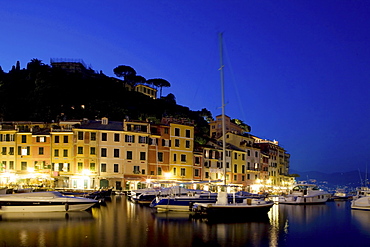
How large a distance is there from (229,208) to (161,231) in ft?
30.7

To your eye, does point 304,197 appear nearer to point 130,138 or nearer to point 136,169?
point 136,169

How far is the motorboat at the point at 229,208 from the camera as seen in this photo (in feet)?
109

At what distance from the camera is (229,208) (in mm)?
33500

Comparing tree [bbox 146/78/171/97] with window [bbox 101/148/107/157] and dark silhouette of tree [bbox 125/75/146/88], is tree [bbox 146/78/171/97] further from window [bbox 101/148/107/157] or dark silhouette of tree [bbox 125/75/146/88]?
window [bbox 101/148/107/157]

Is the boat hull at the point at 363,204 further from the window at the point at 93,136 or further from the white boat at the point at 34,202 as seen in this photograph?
the window at the point at 93,136

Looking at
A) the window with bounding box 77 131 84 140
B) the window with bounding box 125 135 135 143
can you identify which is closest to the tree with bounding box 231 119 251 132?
the window with bounding box 125 135 135 143

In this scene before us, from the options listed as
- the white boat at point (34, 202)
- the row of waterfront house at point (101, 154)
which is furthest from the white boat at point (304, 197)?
the white boat at point (34, 202)

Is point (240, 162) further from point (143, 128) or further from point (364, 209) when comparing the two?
point (364, 209)

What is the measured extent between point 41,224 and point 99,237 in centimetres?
684

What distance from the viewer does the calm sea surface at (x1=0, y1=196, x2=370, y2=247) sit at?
2230 cm

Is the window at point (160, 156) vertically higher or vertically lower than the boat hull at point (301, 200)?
higher

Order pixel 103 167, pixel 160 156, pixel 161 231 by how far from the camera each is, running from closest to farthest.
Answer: pixel 161 231 < pixel 103 167 < pixel 160 156

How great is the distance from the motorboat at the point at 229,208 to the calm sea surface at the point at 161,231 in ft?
4.21

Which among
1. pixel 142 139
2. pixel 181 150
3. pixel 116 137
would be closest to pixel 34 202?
pixel 116 137
